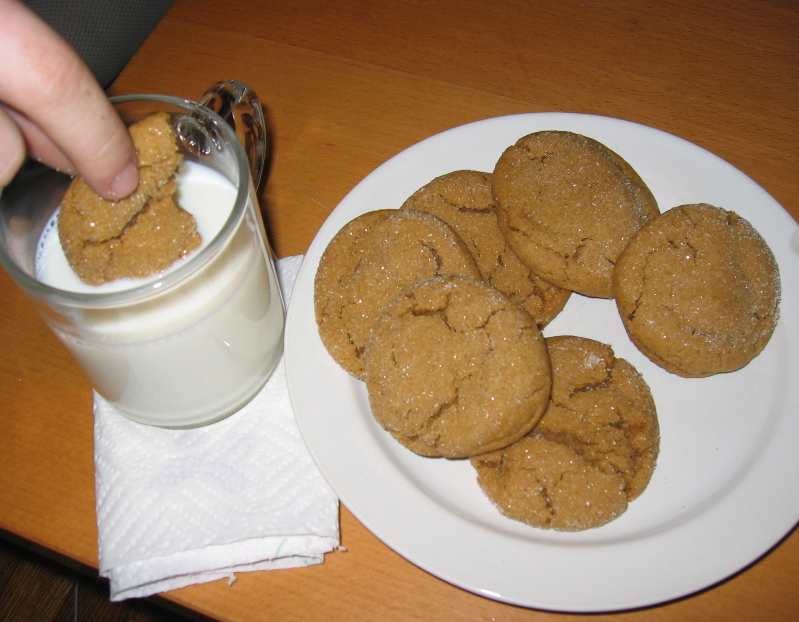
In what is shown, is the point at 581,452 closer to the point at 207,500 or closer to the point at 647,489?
the point at 647,489

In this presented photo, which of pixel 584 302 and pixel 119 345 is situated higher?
pixel 119 345

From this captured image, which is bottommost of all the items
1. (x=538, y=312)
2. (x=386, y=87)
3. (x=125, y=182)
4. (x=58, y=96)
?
(x=538, y=312)

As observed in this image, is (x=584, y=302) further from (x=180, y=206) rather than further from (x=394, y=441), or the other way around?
(x=180, y=206)

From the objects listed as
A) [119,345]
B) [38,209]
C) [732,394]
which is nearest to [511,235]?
[732,394]

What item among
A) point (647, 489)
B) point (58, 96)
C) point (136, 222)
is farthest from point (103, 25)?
point (647, 489)

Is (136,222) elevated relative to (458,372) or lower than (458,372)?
elevated

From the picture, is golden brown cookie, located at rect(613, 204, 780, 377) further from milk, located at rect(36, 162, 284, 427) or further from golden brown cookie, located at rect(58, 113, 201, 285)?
golden brown cookie, located at rect(58, 113, 201, 285)
